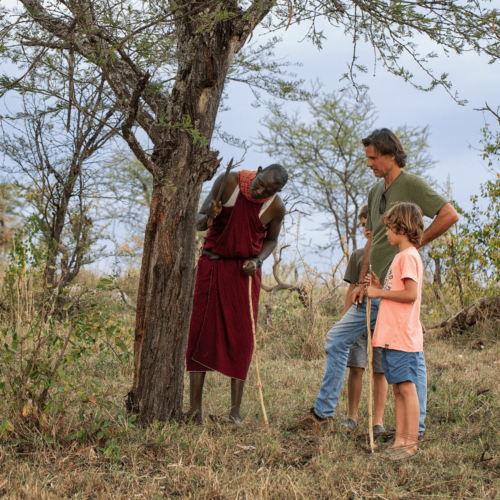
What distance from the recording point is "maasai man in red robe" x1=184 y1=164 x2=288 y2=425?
3.91m

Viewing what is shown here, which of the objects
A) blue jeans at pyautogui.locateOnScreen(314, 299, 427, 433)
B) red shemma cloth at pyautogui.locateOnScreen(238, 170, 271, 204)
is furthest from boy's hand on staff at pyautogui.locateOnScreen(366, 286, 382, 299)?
red shemma cloth at pyautogui.locateOnScreen(238, 170, 271, 204)

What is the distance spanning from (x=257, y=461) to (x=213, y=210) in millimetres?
1820

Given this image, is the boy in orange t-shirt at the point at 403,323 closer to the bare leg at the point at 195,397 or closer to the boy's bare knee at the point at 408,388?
the boy's bare knee at the point at 408,388

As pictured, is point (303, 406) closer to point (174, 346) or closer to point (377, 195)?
point (174, 346)

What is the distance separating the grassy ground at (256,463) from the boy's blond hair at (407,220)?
4.10ft

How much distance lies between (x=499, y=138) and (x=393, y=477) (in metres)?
5.81

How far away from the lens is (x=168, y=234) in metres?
3.49

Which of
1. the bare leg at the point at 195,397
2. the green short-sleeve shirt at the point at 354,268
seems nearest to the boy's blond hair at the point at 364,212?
the green short-sleeve shirt at the point at 354,268

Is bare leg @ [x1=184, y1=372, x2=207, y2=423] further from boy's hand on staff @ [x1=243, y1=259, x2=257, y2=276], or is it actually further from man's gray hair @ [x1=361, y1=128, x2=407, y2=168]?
man's gray hair @ [x1=361, y1=128, x2=407, y2=168]

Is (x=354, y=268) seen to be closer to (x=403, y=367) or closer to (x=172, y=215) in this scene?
(x=403, y=367)

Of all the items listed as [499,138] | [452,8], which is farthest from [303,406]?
[499,138]

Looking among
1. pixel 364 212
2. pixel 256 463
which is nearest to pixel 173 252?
pixel 256 463

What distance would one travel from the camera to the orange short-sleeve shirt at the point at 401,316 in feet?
10.2

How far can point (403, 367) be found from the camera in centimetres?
312
